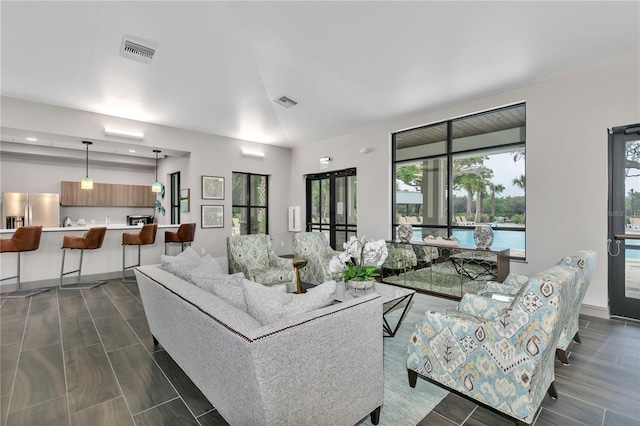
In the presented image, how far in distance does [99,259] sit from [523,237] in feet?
23.1

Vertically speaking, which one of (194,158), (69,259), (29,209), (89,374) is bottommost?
(89,374)

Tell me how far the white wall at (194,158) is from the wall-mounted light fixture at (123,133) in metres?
0.10

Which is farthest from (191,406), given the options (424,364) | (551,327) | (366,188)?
(366,188)

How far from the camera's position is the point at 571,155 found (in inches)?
147

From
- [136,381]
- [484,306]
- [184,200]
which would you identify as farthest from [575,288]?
[184,200]

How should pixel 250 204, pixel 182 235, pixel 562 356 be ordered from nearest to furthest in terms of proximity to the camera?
pixel 562 356, pixel 182 235, pixel 250 204

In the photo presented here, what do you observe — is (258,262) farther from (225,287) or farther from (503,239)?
(503,239)

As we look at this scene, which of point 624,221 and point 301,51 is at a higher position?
point 301,51

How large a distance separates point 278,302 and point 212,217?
18.3ft

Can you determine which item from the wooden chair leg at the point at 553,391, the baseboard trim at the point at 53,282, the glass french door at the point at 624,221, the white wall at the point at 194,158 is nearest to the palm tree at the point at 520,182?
the glass french door at the point at 624,221

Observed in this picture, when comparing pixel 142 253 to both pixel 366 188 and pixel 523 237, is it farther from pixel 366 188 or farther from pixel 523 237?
pixel 523 237

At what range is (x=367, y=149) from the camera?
6.05m

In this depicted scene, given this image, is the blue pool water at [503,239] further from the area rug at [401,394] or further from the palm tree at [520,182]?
the area rug at [401,394]

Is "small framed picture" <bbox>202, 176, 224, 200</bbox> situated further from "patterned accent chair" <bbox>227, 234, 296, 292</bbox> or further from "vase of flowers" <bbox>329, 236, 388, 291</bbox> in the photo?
"vase of flowers" <bbox>329, 236, 388, 291</bbox>
